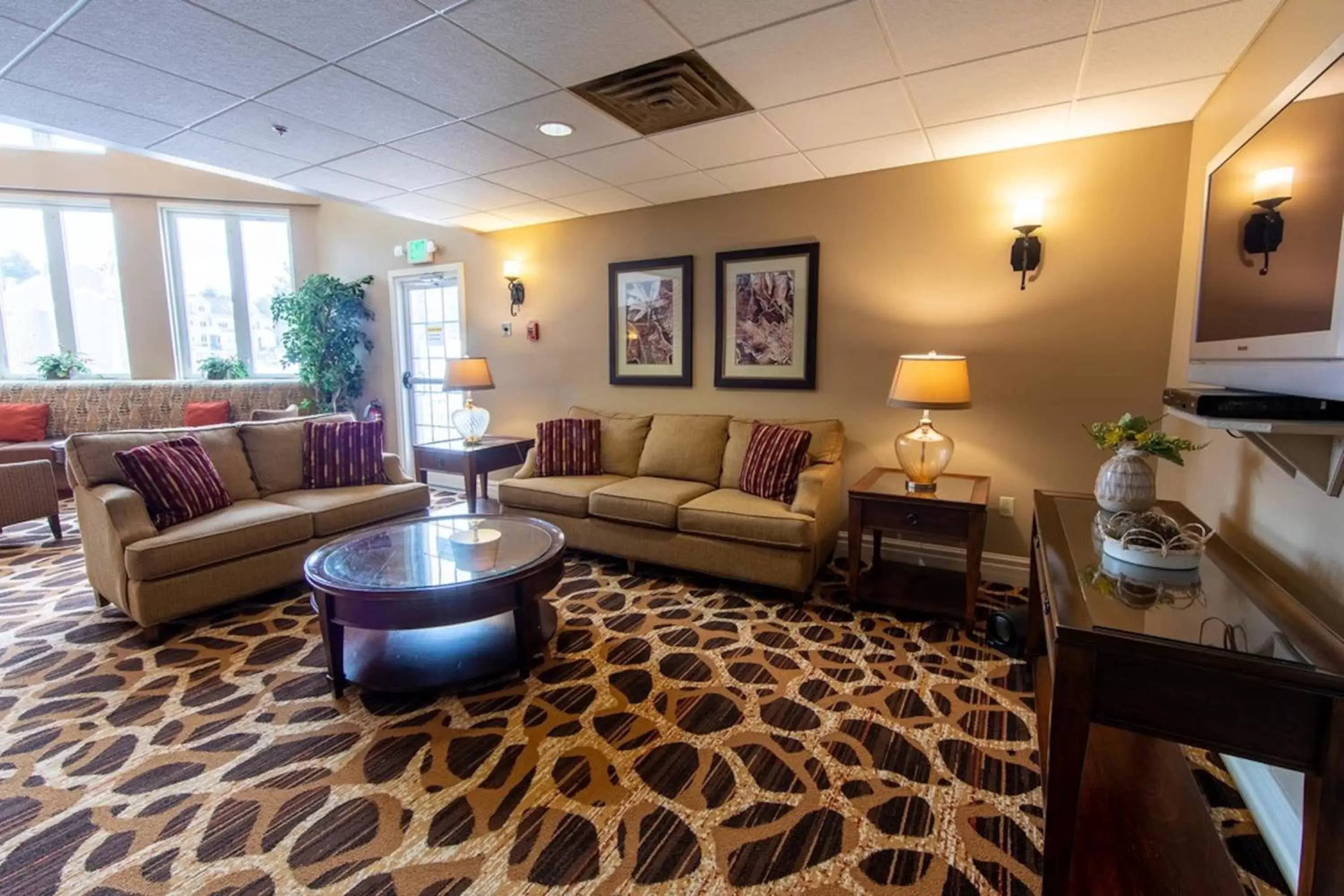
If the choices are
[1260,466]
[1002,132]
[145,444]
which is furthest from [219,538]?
[1002,132]

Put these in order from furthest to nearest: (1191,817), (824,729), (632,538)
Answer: (632,538) < (824,729) < (1191,817)

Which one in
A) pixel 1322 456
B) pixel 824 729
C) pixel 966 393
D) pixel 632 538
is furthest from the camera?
pixel 632 538

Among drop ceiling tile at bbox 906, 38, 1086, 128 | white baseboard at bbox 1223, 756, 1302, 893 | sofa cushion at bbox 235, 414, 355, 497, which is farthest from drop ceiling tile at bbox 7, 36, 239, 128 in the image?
white baseboard at bbox 1223, 756, 1302, 893

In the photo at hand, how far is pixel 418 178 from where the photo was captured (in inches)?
140

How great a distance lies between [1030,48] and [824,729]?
8.16 ft

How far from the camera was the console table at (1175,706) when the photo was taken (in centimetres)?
102

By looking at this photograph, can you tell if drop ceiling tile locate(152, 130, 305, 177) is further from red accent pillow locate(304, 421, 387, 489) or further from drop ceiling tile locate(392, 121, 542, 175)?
red accent pillow locate(304, 421, 387, 489)

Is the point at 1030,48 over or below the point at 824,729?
over

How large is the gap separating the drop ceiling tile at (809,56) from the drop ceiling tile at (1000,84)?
23cm

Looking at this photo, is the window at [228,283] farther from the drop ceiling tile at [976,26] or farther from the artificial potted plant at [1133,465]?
the artificial potted plant at [1133,465]

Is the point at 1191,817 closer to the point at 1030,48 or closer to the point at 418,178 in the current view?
the point at 1030,48

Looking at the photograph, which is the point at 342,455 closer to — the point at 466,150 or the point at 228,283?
the point at 466,150

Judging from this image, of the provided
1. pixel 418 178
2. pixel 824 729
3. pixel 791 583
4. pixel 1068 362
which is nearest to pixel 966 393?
pixel 1068 362

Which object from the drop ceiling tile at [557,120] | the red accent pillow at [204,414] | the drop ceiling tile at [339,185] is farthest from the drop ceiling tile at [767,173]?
the red accent pillow at [204,414]
